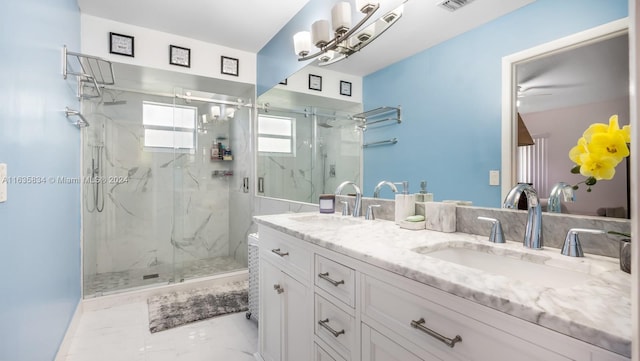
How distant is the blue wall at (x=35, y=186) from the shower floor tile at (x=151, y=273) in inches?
26.0

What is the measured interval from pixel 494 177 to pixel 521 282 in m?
0.63

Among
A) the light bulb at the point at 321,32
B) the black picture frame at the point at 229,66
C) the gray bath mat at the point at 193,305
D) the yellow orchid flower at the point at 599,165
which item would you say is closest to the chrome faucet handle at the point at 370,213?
the yellow orchid flower at the point at 599,165

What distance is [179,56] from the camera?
295 centimetres

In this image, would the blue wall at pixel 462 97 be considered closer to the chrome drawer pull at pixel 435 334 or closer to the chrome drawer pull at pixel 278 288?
the chrome drawer pull at pixel 435 334

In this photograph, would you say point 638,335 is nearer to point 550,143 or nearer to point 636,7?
point 636,7

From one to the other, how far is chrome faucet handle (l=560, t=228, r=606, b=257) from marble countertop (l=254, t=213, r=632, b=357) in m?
0.03

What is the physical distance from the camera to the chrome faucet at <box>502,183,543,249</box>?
103 cm

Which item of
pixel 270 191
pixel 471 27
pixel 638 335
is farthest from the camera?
pixel 270 191

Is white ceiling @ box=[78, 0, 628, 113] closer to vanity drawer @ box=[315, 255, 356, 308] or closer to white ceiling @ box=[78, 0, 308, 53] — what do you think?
white ceiling @ box=[78, 0, 308, 53]

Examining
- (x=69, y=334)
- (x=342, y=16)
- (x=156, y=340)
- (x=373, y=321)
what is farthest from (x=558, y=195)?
(x=69, y=334)

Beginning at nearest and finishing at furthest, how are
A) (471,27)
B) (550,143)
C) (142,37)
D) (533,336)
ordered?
(533,336) < (550,143) < (471,27) < (142,37)

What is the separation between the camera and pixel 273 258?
162 cm

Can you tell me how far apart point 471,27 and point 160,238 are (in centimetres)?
351

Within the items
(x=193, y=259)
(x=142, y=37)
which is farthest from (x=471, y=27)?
(x=193, y=259)
